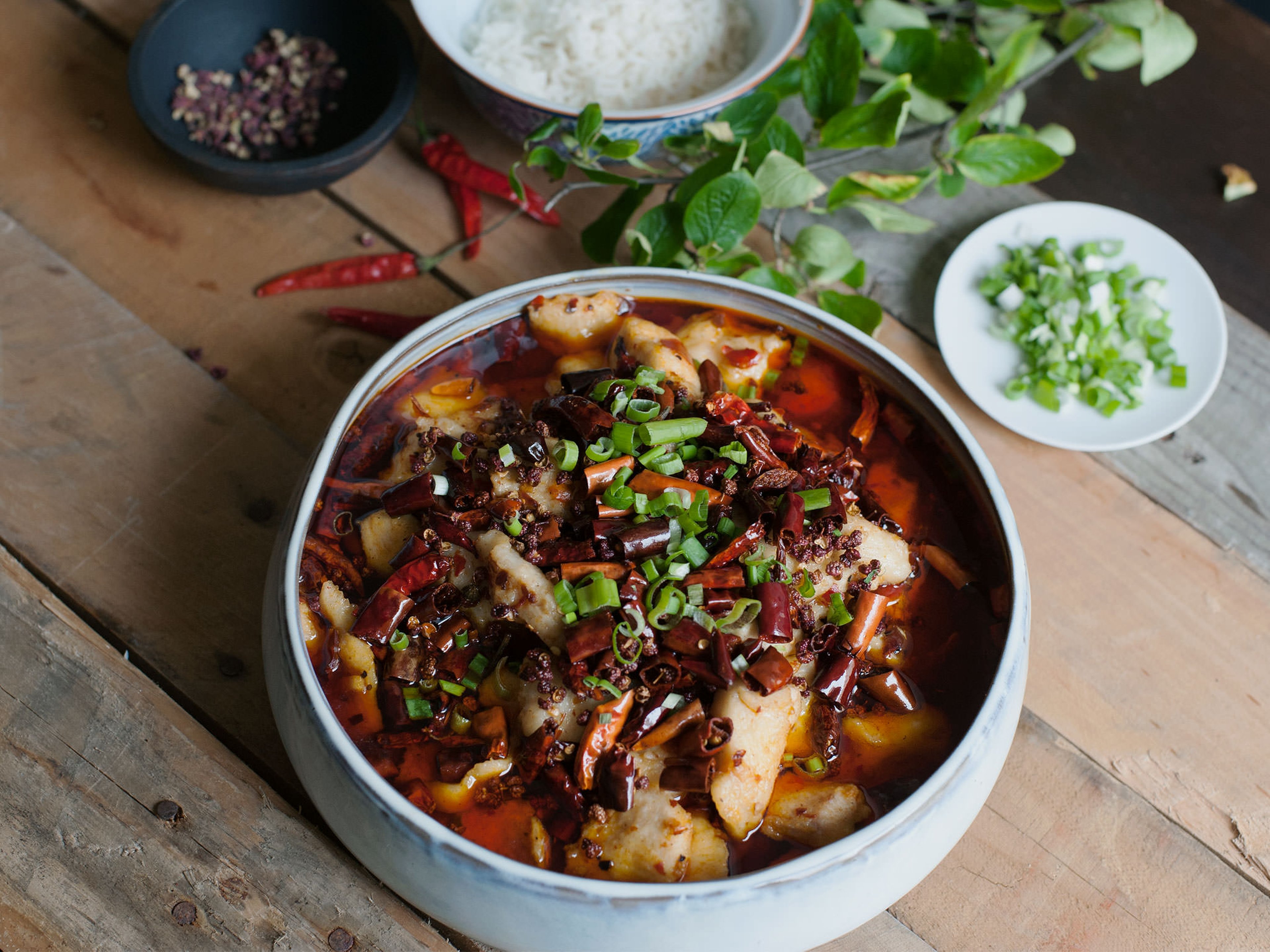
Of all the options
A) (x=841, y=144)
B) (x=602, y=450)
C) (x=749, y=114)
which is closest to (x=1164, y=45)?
(x=841, y=144)

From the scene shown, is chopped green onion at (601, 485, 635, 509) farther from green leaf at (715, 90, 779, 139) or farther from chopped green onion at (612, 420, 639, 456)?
green leaf at (715, 90, 779, 139)

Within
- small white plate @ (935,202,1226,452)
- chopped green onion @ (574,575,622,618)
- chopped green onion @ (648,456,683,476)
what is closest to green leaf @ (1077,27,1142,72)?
small white plate @ (935,202,1226,452)

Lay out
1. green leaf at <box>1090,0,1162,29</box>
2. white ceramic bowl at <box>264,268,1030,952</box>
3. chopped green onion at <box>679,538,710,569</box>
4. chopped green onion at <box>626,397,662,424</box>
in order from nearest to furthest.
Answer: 1. white ceramic bowl at <box>264,268,1030,952</box>
2. chopped green onion at <box>679,538,710,569</box>
3. chopped green onion at <box>626,397,662,424</box>
4. green leaf at <box>1090,0,1162,29</box>

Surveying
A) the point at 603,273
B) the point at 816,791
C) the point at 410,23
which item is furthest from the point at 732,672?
the point at 410,23

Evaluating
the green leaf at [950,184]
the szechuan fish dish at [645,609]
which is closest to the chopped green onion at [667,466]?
the szechuan fish dish at [645,609]

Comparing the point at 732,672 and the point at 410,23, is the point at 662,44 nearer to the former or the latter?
the point at 410,23
